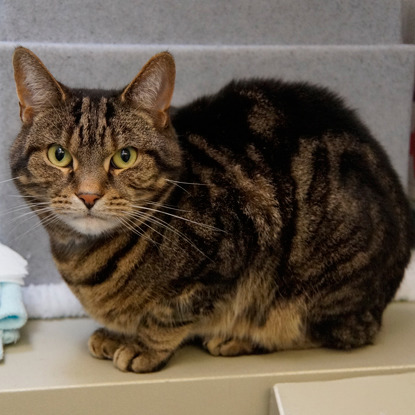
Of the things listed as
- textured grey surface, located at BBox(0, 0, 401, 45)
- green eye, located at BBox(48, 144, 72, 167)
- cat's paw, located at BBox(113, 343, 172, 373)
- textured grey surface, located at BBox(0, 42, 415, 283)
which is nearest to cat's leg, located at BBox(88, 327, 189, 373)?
cat's paw, located at BBox(113, 343, 172, 373)

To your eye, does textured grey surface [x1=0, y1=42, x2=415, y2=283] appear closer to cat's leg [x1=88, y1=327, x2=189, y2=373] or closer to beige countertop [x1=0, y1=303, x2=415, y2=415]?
beige countertop [x1=0, y1=303, x2=415, y2=415]

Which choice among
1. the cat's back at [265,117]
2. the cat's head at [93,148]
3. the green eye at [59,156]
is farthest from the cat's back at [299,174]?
the green eye at [59,156]

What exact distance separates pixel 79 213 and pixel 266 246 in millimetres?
345

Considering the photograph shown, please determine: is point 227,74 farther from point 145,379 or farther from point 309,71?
point 145,379

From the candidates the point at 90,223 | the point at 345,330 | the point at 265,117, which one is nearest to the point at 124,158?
the point at 90,223

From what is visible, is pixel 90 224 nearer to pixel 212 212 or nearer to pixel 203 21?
pixel 212 212

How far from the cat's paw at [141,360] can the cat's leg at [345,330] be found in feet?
0.94

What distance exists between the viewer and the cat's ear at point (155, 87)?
40.3 inches

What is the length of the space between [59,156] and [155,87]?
19 cm

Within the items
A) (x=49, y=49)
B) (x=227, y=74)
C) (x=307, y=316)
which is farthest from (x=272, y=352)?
(x=49, y=49)

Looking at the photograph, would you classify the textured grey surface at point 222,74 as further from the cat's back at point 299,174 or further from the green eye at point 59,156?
the green eye at point 59,156

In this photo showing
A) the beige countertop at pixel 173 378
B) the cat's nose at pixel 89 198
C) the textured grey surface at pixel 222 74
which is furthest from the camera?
the textured grey surface at pixel 222 74

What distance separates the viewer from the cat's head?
1011 millimetres

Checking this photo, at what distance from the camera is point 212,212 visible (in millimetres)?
1124
